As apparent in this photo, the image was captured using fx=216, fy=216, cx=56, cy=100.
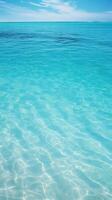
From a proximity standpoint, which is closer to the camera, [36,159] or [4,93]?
[36,159]

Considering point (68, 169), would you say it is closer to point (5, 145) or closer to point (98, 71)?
point (5, 145)

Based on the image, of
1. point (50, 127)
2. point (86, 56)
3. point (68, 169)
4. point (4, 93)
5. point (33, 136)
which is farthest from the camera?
point (86, 56)

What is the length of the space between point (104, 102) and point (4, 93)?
496cm

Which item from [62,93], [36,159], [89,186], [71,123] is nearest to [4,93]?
[62,93]

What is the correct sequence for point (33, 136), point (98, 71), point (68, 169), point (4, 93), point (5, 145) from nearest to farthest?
point (68, 169)
point (5, 145)
point (33, 136)
point (4, 93)
point (98, 71)

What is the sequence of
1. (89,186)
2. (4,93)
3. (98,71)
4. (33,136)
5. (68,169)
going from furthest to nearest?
(98,71) → (4,93) → (33,136) → (68,169) → (89,186)

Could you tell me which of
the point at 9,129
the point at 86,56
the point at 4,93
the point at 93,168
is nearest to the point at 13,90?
the point at 4,93

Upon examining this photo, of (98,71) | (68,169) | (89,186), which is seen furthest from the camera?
(98,71)

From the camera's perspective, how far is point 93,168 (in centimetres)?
582

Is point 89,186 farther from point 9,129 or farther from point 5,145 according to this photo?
point 9,129

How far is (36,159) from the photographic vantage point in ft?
20.1

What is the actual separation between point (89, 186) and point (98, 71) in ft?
37.1

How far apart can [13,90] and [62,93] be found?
2.61 metres

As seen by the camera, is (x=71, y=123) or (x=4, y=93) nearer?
(x=71, y=123)
